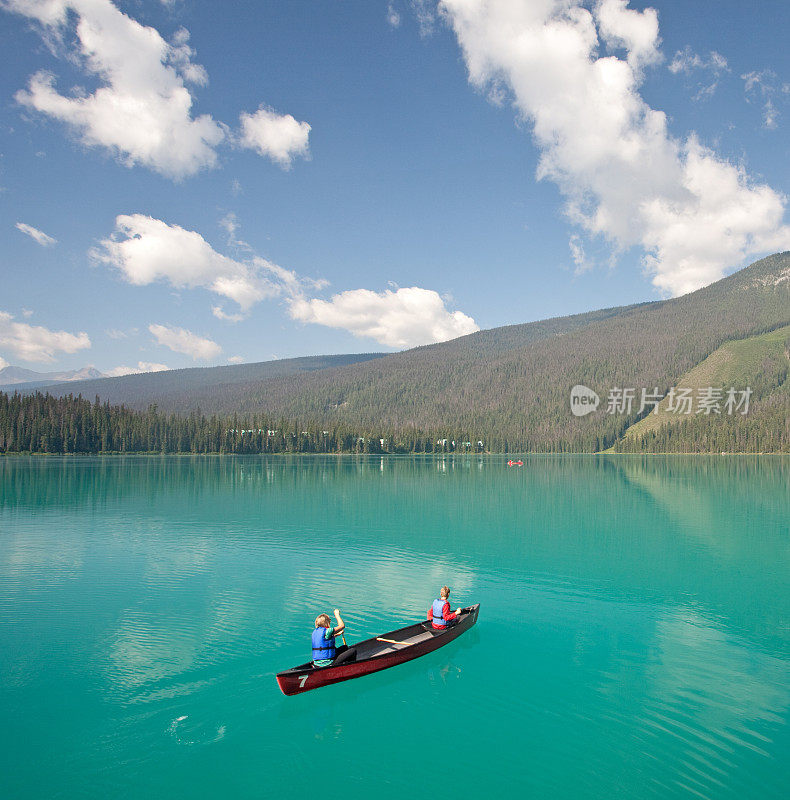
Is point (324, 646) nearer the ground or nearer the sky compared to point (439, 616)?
nearer the sky

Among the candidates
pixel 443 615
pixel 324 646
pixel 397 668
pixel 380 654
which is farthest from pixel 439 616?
pixel 324 646

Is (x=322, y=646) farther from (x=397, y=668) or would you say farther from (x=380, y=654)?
(x=397, y=668)

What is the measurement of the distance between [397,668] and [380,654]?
165 cm

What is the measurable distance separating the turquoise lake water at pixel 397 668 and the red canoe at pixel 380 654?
0.55 m

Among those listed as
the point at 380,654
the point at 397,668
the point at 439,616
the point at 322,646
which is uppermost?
the point at 322,646

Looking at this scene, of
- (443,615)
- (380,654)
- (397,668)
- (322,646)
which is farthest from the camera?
(443,615)

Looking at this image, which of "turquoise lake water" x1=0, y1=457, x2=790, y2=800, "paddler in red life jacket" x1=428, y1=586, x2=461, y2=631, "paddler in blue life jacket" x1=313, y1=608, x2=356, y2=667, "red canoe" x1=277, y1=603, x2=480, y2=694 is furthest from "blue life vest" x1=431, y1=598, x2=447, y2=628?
"paddler in blue life jacket" x1=313, y1=608, x2=356, y2=667

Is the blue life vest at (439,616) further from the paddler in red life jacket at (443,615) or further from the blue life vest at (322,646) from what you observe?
the blue life vest at (322,646)

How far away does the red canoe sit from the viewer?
1762 centimetres

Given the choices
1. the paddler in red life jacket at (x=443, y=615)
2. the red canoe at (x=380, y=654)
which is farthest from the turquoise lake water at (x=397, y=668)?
the paddler in red life jacket at (x=443, y=615)

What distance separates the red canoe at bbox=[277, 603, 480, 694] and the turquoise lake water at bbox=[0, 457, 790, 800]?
55 cm

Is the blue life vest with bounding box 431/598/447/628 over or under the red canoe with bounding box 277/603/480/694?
over

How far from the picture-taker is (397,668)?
66.7ft

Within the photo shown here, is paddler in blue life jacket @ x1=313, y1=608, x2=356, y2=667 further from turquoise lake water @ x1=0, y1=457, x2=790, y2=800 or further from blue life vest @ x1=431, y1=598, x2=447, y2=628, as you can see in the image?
blue life vest @ x1=431, y1=598, x2=447, y2=628
